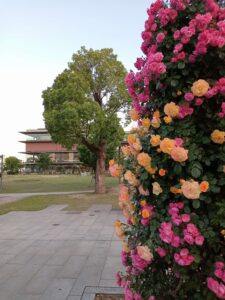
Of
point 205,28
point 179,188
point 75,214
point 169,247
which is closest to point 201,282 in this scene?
point 169,247

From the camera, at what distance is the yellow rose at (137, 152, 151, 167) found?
2008mm

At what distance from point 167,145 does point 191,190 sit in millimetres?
309

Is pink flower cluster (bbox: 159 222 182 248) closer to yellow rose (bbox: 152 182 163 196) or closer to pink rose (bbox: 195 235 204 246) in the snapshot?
pink rose (bbox: 195 235 204 246)

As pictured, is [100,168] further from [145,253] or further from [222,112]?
[222,112]

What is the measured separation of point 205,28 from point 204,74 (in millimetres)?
290

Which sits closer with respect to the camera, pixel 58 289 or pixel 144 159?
pixel 144 159

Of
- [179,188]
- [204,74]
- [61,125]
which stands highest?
[61,125]

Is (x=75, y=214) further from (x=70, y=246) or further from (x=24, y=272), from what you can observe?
(x=24, y=272)

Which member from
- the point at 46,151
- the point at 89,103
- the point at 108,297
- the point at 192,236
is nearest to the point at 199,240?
the point at 192,236

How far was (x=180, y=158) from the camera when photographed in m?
1.84

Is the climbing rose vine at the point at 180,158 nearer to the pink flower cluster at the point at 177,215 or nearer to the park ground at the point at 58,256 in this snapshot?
the pink flower cluster at the point at 177,215

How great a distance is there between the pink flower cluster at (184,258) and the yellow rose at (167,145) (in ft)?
1.99

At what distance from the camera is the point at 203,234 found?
1.83 meters

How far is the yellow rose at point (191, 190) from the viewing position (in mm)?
1812
